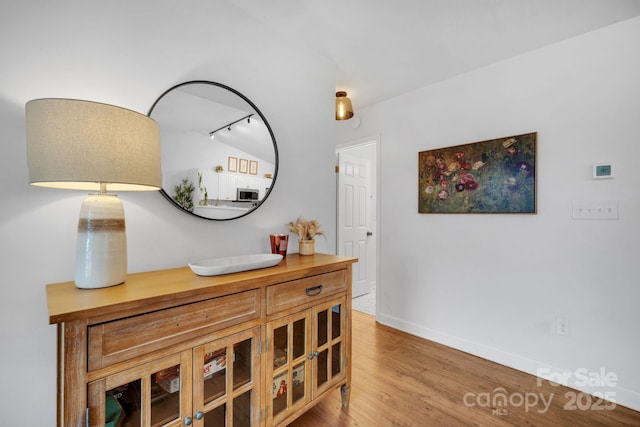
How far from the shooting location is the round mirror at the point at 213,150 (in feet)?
4.57

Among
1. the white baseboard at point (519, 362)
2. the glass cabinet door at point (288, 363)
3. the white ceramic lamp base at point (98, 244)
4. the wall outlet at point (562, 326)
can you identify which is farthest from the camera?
the wall outlet at point (562, 326)

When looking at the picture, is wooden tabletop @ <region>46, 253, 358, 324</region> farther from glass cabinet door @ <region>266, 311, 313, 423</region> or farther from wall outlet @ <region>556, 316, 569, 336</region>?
wall outlet @ <region>556, 316, 569, 336</region>

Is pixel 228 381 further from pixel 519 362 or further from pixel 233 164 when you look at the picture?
pixel 519 362

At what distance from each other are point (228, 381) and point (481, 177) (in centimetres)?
230

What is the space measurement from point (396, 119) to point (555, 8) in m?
1.40

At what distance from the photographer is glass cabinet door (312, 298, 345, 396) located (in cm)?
148

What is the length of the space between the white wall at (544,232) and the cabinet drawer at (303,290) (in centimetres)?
139

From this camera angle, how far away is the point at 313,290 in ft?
4.79

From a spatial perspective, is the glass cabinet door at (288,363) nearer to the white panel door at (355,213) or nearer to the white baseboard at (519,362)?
the white baseboard at (519,362)

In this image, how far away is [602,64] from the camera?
1.81 m

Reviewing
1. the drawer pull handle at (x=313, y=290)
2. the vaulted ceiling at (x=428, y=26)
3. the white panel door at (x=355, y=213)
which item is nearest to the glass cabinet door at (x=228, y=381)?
the drawer pull handle at (x=313, y=290)

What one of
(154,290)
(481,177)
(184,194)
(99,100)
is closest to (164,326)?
(154,290)

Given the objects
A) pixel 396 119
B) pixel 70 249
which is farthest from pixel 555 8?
pixel 70 249

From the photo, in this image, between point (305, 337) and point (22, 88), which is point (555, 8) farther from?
point (22, 88)
